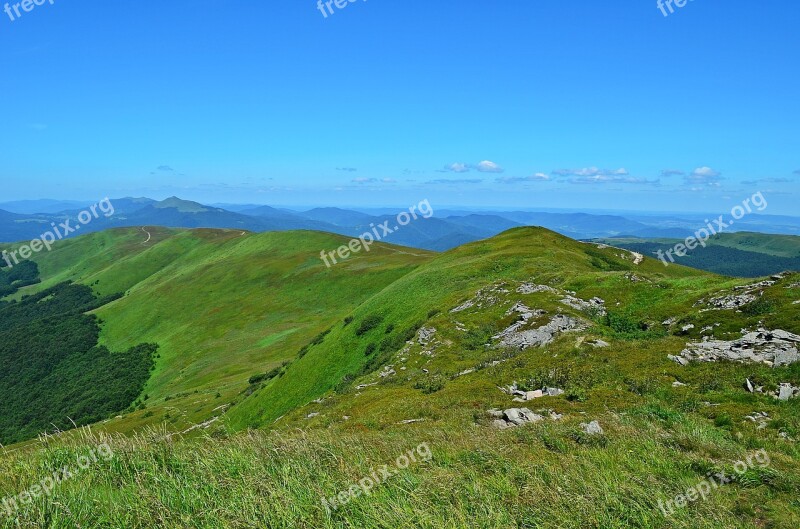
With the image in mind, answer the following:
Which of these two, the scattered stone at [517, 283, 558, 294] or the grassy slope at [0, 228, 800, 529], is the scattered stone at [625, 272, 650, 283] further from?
the grassy slope at [0, 228, 800, 529]

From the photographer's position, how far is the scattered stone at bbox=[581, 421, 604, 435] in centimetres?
1287

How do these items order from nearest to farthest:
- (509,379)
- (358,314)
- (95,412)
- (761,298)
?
(509,379)
(761,298)
(358,314)
(95,412)

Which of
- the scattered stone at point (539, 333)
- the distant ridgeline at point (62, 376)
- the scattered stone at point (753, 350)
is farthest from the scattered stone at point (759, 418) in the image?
the distant ridgeline at point (62, 376)

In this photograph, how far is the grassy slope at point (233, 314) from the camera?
231 ft

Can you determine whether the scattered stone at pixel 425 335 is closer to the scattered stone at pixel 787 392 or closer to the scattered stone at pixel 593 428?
the scattered stone at pixel 593 428

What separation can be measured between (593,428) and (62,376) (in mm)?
164958

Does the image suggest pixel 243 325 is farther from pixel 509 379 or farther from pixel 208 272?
pixel 509 379

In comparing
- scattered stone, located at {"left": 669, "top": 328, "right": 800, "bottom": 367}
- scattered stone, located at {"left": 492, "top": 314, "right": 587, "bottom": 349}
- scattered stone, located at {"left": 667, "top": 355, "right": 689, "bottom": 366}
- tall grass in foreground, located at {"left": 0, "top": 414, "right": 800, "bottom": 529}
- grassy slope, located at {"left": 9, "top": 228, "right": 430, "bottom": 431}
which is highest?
tall grass in foreground, located at {"left": 0, "top": 414, "right": 800, "bottom": 529}

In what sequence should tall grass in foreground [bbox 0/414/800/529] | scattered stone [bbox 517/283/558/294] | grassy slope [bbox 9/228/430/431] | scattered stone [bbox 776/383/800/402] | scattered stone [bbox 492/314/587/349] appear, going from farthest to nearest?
grassy slope [bbox 9/228/430/431], scattered stone [bbox 517/283/558/294], scattered stone [bbox 492/314/587/349], scattered stone [bbox 776/383/800/402], tall grass in foreground [bbox 0/414/800/529]

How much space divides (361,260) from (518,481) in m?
118

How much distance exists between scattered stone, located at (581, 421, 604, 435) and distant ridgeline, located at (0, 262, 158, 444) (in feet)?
320

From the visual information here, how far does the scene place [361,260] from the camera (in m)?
126

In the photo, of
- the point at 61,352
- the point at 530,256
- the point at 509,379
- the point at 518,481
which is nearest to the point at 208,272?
the point at 61,352

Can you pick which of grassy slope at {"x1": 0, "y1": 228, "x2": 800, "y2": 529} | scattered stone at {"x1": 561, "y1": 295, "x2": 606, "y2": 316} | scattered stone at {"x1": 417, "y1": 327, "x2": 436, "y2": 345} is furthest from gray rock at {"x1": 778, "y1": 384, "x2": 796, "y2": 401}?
scattered stone at {"x1": 417, "y1": 327, "x2": 436, "y2": 345}
